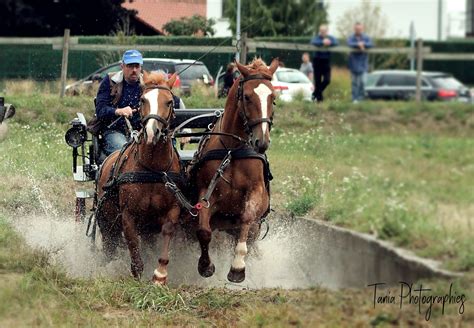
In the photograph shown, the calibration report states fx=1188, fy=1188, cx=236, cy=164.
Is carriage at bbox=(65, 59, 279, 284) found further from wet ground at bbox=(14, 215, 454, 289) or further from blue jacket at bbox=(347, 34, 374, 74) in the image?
blue jacket at bbox=(347, 34, 374, 74)

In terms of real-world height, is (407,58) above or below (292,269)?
above

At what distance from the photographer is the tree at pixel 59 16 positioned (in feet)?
70.2

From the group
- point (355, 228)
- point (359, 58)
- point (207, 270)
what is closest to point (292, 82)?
point (359, 58)

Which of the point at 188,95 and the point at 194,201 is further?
the point at 188,95

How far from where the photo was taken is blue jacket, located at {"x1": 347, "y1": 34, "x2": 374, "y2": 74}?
16.0 metres

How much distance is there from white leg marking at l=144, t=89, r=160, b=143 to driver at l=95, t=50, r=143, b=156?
1067mm

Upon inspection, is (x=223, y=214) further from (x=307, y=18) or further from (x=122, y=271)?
(x=307, y=18)

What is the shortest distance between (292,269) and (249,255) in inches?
18.1

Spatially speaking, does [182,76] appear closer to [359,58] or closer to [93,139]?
[359,58]

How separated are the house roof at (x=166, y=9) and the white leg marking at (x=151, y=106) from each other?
6.39m

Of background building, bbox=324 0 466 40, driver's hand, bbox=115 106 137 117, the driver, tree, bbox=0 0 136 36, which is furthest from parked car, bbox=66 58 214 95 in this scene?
driver's hand, bbox=115 106 137 117

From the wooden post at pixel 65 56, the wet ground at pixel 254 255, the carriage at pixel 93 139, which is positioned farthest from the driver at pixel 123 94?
the wooden post at pixel 65 56

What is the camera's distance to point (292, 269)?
38.5 ft

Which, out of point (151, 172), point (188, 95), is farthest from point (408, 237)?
point (188, 95)
